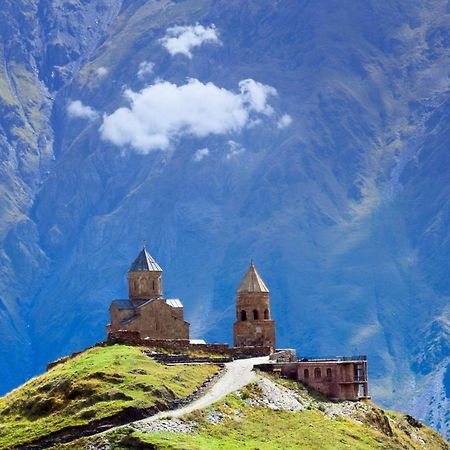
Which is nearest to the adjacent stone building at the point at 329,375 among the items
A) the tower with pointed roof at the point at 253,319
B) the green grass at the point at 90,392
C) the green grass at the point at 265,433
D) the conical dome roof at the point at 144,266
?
the green grass at the point at 265,433

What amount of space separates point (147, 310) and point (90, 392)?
4102 centimetres

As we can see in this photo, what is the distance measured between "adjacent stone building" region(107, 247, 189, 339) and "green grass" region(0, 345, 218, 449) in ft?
86.5

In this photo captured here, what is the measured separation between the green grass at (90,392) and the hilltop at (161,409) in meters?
0.09

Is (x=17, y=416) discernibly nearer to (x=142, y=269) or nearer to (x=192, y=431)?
(x=192, y=431)

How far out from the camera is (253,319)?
154 m

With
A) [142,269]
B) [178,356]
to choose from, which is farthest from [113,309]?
[178,356]

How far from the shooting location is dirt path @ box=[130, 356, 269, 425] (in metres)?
116

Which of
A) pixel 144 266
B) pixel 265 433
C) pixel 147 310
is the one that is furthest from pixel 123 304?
pixel 265 433

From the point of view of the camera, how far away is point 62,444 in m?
111

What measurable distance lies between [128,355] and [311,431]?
15.3m

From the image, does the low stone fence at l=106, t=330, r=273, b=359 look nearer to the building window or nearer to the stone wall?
the building window

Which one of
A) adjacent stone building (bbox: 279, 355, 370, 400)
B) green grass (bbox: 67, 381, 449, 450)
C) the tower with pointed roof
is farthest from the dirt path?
the tower with pointed roof

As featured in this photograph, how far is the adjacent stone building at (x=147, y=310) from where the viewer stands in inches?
6230

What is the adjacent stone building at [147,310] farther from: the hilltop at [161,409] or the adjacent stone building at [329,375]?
the adjacent stone building at [329,375]
